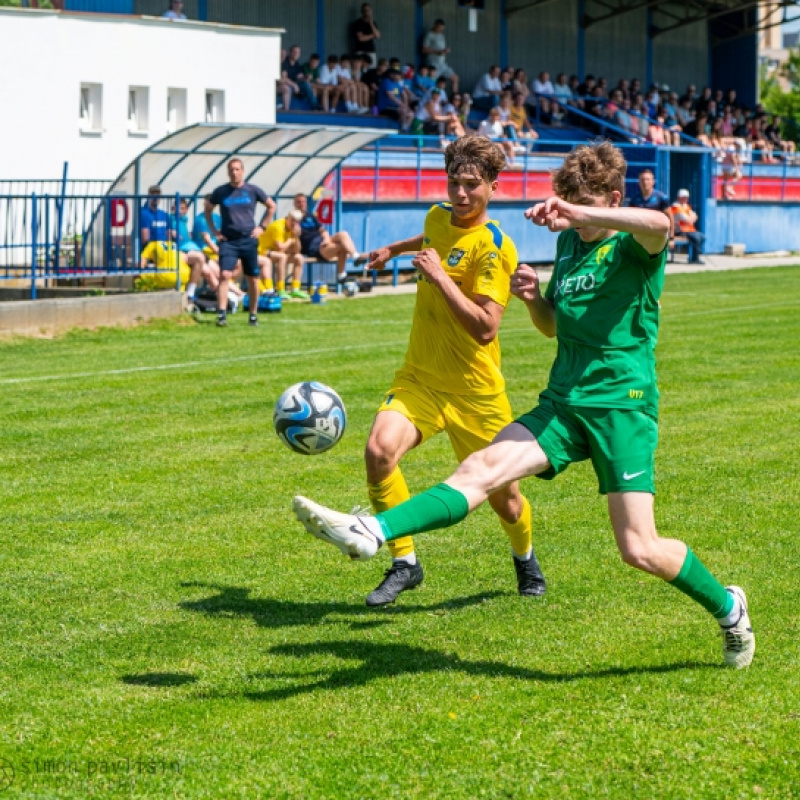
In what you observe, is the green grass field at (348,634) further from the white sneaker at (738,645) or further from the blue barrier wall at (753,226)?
the blue barrier wall at (753,226)

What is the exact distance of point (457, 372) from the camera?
21.6 ft

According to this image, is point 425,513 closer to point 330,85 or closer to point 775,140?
point 330,85

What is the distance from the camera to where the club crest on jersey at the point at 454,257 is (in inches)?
257

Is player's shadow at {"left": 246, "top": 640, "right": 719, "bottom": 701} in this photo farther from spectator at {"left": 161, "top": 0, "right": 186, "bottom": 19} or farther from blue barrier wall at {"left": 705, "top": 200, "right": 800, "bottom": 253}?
blue barrier wall at {"left": 705, "top": 200, "right": 800, "bottom": 253}

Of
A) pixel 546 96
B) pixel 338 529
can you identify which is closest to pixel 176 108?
pixel 546 96

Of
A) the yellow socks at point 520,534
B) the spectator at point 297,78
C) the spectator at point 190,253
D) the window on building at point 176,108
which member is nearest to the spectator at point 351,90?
the spectator at point 297,78

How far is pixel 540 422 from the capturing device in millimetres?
5496

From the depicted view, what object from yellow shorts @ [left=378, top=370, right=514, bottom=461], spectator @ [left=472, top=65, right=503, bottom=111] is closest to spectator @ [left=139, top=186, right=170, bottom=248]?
yellow shorts @ [left=378, top=370, right=514, bottom=461]

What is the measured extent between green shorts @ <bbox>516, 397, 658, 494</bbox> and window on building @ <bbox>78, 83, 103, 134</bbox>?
72.0 ft

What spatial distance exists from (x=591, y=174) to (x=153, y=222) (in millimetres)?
15404

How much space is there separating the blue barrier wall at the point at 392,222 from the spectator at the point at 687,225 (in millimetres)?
3933

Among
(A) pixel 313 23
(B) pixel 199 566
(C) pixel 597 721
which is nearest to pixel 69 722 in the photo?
(C) pixel 597 721

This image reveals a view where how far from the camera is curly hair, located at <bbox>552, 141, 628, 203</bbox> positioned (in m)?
5.44

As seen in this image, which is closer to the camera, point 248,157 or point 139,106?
point 248,157
